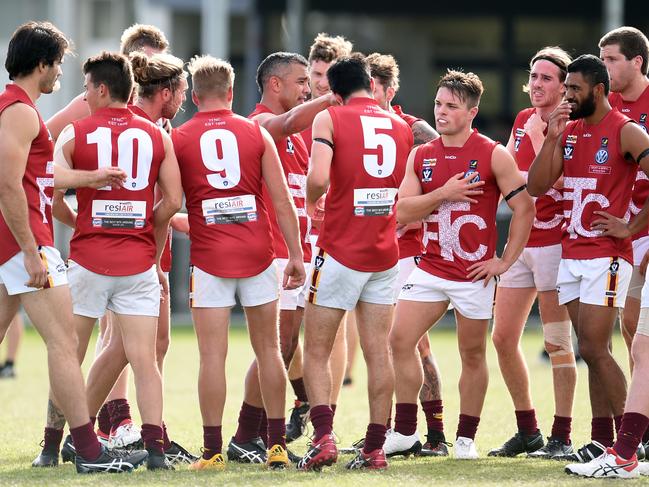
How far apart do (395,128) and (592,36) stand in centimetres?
1982

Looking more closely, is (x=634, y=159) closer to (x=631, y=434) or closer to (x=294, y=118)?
(x=631, y=434)

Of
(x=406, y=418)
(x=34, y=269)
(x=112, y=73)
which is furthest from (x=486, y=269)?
(x=34, y=269)

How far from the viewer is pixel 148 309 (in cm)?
672

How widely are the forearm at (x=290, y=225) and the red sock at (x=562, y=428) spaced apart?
1.89 metres

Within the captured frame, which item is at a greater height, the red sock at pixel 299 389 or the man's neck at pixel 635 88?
the man's neck at pixel 635 88

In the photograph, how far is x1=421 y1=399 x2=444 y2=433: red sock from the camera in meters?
7.62

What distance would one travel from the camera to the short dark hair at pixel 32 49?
6.40 meters

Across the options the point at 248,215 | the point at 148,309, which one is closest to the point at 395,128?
the point at 248,215

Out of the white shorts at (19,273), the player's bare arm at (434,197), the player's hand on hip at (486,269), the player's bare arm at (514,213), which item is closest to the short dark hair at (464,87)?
the player's bare arm at (514,213)

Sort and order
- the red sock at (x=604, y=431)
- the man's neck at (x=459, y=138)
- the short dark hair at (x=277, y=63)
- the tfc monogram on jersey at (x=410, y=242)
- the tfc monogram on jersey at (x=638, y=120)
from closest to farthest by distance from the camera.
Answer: the red sock at (x=604, y=431), the man's neck at (x=459, y=138), the tfc monogram on jersey at (x=638, y=120), the short dark hair at (x=277, y=63), the tfc monogram on jersey at (x=410, y=242)

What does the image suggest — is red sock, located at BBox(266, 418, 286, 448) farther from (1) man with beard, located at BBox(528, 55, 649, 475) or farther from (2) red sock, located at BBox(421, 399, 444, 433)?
(1) man with beard, located at BBox(528, 55, 649, 475)

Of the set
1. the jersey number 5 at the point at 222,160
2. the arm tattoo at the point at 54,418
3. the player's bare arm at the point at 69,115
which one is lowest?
the arm tattoo at the point at 54,418

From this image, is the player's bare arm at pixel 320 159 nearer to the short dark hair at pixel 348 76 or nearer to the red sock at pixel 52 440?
the short dark hair at pixel 348 76

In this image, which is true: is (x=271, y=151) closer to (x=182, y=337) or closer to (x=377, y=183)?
(x=377, y=183)
